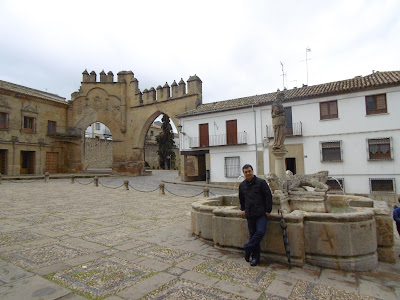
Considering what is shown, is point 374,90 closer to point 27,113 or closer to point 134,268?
point 134,268

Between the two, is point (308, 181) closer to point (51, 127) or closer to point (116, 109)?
point (116, 109)

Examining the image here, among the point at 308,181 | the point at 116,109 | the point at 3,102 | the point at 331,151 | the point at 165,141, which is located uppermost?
the point at 116,109

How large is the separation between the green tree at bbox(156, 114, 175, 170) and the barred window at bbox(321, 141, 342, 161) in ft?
83.2

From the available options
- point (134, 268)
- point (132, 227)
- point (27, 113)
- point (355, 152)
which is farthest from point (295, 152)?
point (27, 113)

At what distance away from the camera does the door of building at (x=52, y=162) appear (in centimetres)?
2429

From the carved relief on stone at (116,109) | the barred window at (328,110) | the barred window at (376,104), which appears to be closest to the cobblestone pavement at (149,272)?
the barred window at (376,104)

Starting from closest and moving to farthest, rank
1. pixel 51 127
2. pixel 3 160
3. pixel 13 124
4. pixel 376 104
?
pixel 376 104 < pixel 3 160 < pixel 13 124 < pixel 51 127

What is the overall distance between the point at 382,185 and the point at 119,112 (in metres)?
22.9

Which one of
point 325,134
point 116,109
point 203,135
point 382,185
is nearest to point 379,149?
point 382,185

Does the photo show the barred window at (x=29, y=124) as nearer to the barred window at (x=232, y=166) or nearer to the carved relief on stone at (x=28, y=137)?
the carved relief on stone at (x=28, y=137)

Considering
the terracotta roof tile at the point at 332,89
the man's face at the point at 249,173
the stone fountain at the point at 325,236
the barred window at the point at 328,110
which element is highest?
the terracotta roof tile at the point at 332,89

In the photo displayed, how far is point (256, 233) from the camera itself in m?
3.35

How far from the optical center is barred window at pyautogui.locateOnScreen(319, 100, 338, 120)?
15547mm

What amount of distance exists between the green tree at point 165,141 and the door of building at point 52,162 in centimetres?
1561
